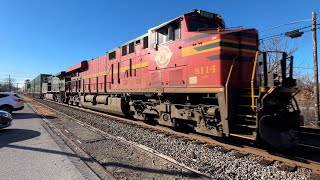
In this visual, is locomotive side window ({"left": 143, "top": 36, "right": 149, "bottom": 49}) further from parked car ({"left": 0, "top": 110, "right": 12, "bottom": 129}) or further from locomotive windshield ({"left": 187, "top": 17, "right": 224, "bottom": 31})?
parked car ({"left": 0, "top": 110, "right": 12, "bottom": 129})

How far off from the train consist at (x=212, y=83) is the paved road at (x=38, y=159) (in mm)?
3833

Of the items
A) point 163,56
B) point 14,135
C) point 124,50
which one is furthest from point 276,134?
point 124,50

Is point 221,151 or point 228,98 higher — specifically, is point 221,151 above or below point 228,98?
below

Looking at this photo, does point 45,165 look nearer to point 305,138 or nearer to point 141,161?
point 141,161

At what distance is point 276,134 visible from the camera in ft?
23.9

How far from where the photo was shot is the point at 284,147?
730 cm

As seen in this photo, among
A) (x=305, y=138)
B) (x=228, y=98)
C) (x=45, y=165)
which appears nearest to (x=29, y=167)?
(x=45, y=165)

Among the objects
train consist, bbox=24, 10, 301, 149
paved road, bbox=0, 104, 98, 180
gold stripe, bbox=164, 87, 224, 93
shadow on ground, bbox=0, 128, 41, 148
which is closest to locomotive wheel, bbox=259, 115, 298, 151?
train consist, bbox=24, 10, 301, 149

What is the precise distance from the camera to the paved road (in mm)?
5703

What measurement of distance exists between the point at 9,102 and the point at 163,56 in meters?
13.2

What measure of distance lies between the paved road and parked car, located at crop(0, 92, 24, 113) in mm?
9792

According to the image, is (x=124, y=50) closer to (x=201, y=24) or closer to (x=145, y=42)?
(x=145, y=42)

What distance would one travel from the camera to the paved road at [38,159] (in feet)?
18.7

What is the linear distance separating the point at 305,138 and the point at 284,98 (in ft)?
9.21
